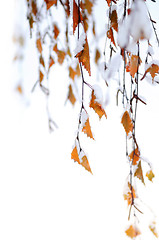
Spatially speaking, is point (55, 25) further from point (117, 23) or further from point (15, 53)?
point (117, 23)

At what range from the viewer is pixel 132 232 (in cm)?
53

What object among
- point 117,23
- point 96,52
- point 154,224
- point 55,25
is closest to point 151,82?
point 117,23

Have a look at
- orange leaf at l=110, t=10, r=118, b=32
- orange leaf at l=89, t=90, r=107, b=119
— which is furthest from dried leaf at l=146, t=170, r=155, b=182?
orange leaf at l=110, t=10, r=118, b=32

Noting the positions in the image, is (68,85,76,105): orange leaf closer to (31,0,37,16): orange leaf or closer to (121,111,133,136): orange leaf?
(31,0,37,16): orange leaf

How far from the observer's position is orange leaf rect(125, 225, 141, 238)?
525 mm

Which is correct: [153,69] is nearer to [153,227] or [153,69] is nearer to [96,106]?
[96,106]

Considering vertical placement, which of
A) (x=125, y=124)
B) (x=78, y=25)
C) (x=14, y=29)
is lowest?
(x=125, y=124)

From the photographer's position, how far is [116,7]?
1.67 ft

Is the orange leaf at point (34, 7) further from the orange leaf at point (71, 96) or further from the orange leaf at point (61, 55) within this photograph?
the orange leaf at point (71, 96)

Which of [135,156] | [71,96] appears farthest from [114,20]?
[71,96]

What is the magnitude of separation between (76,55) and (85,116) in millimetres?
122

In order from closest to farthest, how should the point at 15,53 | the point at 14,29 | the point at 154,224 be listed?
1. the point at 154,224
2. the point at 14,29
3. the point at 15,53

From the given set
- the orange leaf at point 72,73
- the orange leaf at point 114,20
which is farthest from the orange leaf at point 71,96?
the orange leaf at point 114,20

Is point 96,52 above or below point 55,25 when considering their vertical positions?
below
